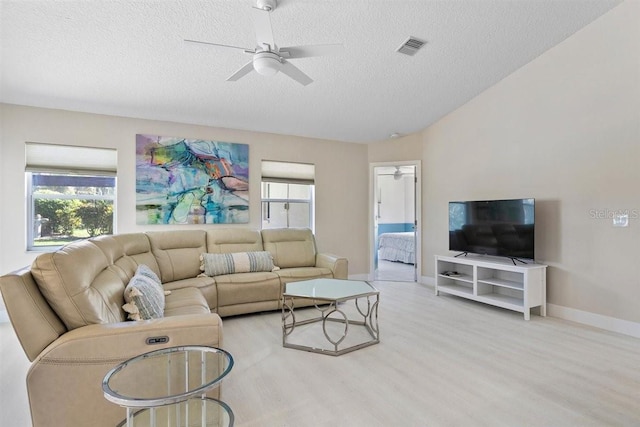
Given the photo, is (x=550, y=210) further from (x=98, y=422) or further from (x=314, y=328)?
(x=98, y=422)

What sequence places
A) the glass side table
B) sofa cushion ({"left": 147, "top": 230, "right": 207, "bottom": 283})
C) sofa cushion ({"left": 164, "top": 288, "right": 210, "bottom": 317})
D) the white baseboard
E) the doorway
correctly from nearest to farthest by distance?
the glass side table → sofa cushion ({"left": 164, "top": 288, "right": 210, "bottom": 317}) → the white baseboard → sofa cushion ({"left": 147, "top": 230, "right": 207, "bottom": 283}) → the doorway

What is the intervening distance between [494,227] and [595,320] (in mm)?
1375

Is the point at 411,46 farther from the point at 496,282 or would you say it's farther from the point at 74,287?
the point at 74,287

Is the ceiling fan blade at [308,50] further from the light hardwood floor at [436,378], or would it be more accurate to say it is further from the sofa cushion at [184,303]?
the light hardwood floor at [436,378]

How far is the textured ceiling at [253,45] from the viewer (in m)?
2.61

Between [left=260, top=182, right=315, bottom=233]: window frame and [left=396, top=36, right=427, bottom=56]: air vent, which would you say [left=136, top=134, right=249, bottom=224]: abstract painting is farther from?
[left=396, top=36, right=427, bottom=56]: air vent

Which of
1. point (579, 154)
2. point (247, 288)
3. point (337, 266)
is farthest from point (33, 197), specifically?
point (579, 154)

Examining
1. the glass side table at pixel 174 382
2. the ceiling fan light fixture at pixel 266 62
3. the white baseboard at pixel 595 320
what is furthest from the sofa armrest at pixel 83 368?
the white baseboard at pixel 595 320

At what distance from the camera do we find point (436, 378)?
7.66 feet

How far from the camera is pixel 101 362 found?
1.60 meters

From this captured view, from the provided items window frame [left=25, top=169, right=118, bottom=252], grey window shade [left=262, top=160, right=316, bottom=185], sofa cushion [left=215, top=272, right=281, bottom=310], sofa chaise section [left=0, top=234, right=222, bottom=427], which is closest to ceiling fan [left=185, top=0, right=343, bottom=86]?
sofa chaise section [left=0, top=234, right=222, bottom=427]

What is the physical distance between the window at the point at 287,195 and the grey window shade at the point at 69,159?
207cm

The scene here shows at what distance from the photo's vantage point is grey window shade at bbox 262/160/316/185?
16.8ft

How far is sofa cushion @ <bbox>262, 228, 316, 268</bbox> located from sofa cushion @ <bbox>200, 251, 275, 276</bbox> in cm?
23
